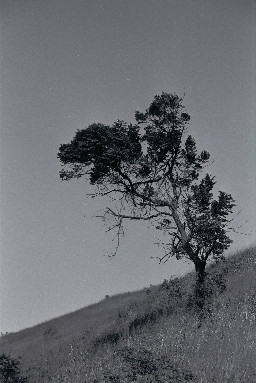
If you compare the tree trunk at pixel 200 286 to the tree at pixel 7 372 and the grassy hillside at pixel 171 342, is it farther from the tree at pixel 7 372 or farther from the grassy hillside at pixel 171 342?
the tree at pixel 7 372

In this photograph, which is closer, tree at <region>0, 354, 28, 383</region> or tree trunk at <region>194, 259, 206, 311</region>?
tree at <region>0, 354, 28, 383</region>

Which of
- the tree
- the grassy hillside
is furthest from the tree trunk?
the tree

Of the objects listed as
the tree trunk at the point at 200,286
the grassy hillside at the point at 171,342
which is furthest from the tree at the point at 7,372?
the tree trunk at the point at 200,286

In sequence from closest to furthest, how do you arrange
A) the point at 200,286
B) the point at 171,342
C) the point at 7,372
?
the point at 171,342, the point at 7,372, the point at 200,286

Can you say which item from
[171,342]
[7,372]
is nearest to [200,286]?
[171,342]

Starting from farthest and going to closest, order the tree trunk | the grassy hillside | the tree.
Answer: the tree trunk, the tree, the grassy hillside

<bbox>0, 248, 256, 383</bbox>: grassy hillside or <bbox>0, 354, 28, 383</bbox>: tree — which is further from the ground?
<bbox>0, 354, 28, 383</bbox>: tree

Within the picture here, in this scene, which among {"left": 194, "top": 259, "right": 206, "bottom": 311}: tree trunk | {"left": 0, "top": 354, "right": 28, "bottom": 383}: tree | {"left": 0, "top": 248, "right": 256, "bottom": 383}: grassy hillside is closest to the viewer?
{"left": 0, "top": 248, "right": 256, "bottom": 383}: grassy hillside

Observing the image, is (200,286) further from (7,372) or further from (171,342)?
(7,372)

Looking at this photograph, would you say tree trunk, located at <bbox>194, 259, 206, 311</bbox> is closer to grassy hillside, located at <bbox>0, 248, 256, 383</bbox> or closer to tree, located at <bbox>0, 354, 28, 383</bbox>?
grassy hillside, located at <bbox>0, 248, 256, 383</bbox>

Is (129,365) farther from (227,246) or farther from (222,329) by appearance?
(227,246)

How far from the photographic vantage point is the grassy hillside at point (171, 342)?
809 cm

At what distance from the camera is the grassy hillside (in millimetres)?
8086

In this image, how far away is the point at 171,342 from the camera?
1077 centimetres
